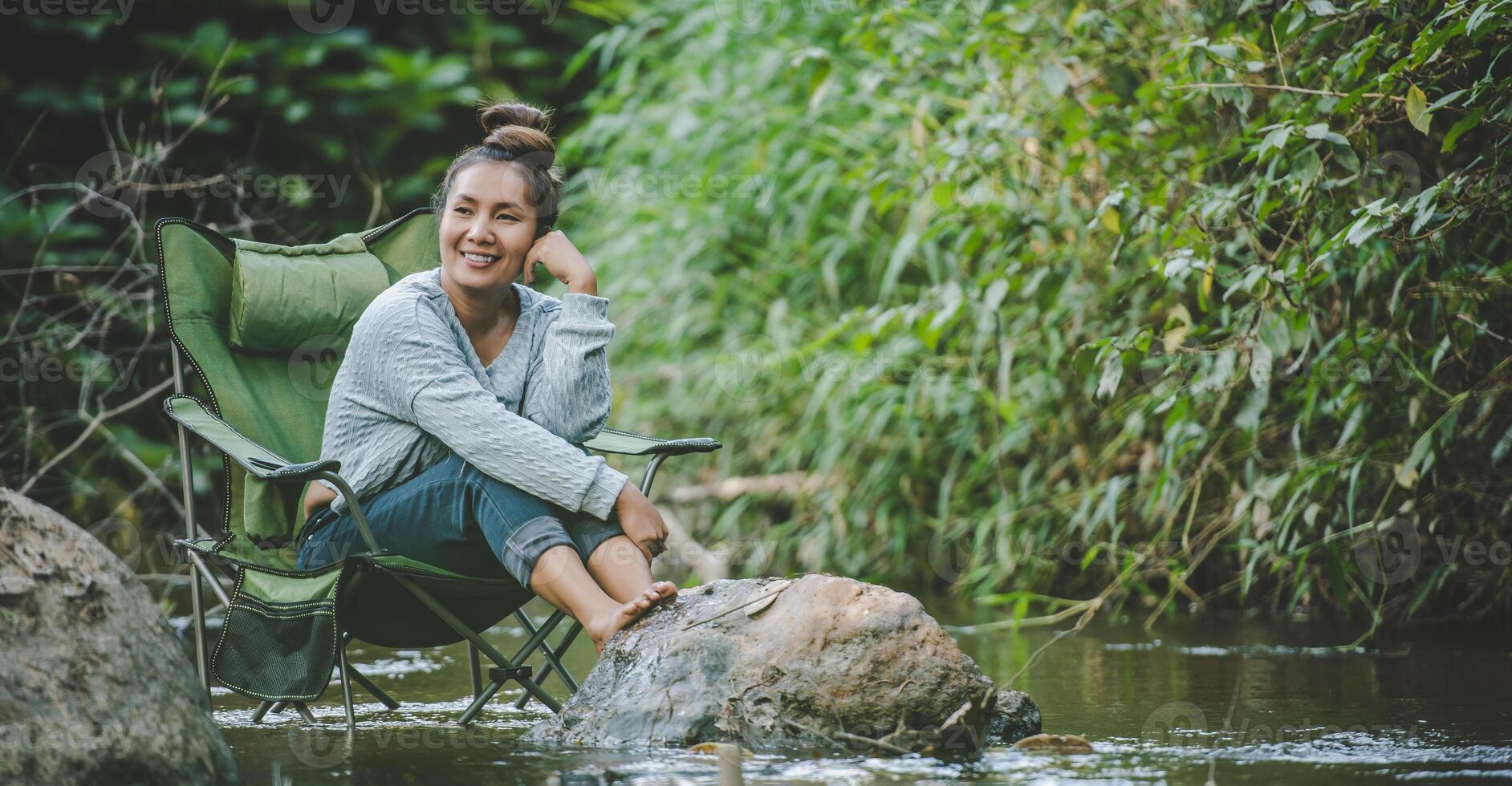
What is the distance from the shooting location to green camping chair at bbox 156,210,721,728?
2.39m

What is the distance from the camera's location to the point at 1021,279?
3.72 m

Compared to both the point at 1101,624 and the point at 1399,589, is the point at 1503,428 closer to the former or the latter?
the point at 1399,589

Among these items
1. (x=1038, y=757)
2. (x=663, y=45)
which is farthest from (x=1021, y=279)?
(x=663, y=45)

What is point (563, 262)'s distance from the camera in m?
2.71

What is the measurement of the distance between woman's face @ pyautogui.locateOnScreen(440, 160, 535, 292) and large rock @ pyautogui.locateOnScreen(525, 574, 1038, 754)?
0.75m

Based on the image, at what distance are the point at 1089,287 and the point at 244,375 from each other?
2357 millimetres

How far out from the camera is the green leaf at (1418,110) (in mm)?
2484
